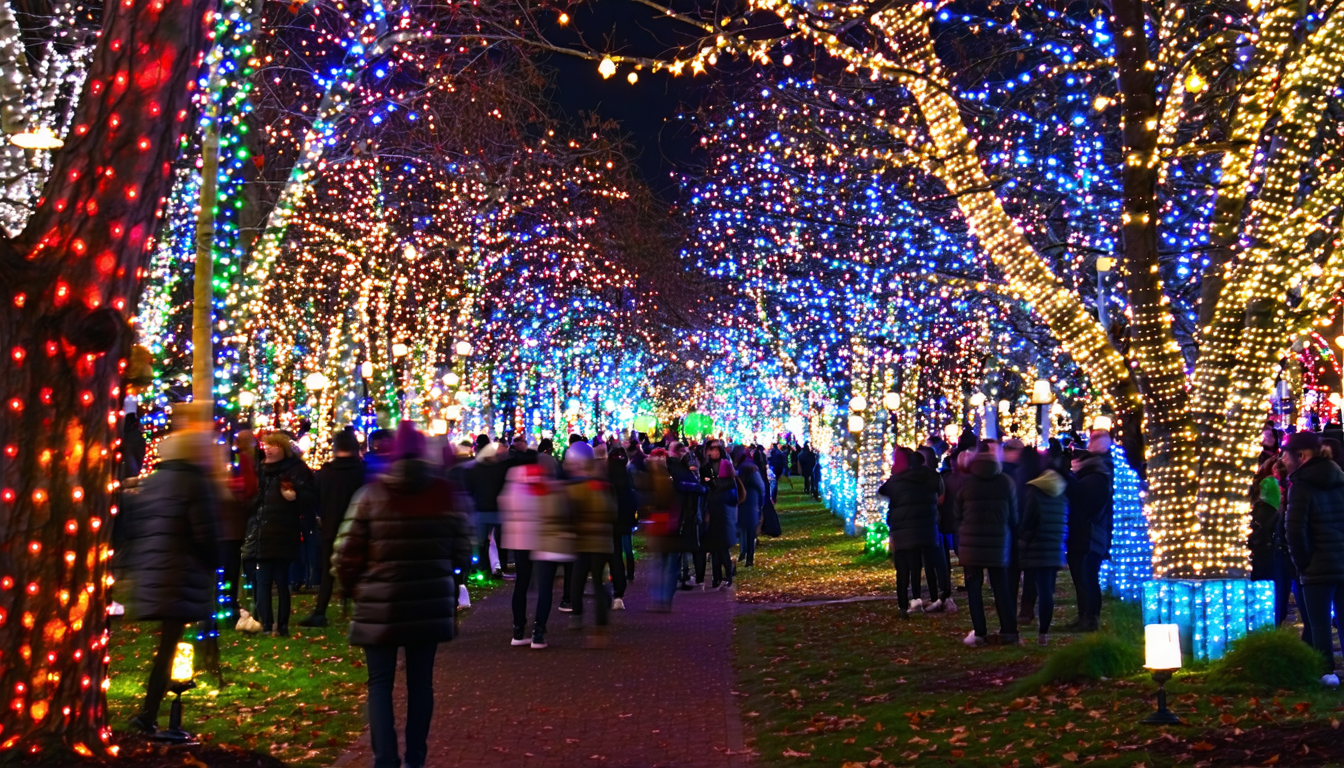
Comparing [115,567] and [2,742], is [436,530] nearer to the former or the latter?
[2,742]

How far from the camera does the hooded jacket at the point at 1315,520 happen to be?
35.0ft

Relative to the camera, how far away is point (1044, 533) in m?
14.5

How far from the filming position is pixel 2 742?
7391 millimetres

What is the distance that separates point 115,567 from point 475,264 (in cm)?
2518

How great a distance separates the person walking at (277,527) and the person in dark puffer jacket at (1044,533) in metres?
7.22

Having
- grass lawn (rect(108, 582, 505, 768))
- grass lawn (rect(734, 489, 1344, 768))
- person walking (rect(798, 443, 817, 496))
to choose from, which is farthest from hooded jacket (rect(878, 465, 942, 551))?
person walking (rect(798, 443, 817, 496))

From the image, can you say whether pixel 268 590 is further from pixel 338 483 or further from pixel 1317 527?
pixel 1317 527

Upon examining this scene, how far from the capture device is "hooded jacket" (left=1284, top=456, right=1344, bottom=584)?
1067 centimetres

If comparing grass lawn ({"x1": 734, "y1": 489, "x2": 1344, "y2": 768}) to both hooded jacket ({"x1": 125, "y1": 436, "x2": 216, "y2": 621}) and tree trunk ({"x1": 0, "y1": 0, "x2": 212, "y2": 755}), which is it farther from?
tree trunk ({"x1": 0, "y1": 0, "x2": 212, "y2": 755})

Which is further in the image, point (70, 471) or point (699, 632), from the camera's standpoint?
point (699, 632)

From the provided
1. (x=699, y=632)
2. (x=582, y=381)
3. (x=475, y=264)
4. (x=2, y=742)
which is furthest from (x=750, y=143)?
(x=582, y=381)

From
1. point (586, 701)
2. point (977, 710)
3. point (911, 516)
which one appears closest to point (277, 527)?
point (586, 701)

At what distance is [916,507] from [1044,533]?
6.37ft

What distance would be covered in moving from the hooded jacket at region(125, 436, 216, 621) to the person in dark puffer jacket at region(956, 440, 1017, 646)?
23.4ft
